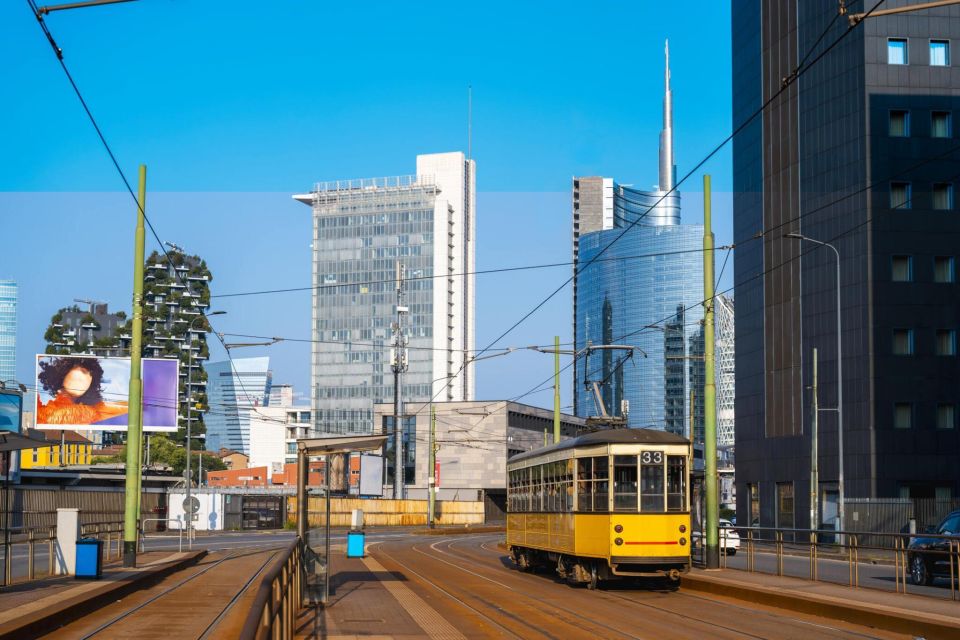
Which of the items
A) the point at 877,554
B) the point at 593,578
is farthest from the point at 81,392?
the point at 877,554

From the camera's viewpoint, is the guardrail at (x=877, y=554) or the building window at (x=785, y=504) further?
the building window at (x=785, y=504)

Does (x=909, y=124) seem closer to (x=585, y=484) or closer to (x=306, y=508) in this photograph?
(x=585, y=484)

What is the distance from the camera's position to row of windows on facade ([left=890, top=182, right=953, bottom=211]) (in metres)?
61.9

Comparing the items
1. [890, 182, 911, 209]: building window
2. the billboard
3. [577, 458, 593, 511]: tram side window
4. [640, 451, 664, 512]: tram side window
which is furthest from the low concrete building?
[640, 451, 664, 512]: tram side window

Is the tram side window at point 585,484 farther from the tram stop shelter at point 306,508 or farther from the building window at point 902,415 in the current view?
the building window at point 902,415

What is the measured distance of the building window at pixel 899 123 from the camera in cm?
6234

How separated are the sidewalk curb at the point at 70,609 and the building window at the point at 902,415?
45186 mm

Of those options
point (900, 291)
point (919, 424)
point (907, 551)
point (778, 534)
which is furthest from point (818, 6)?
point (907, 551)

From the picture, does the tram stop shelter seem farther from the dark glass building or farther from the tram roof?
the dark glass building

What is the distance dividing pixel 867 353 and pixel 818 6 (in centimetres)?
1906

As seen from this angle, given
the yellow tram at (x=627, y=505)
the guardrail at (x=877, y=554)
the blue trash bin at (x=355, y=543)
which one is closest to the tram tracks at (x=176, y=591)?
the blue trash bin at (x=355, y=543)

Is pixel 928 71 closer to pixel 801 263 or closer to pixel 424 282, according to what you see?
pixel 801 263

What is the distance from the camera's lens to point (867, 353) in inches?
2441

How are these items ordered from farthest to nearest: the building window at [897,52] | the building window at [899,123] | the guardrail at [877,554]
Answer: the building window at [897,52] < the building window at [899,123] < the guardrail at [877,554]
